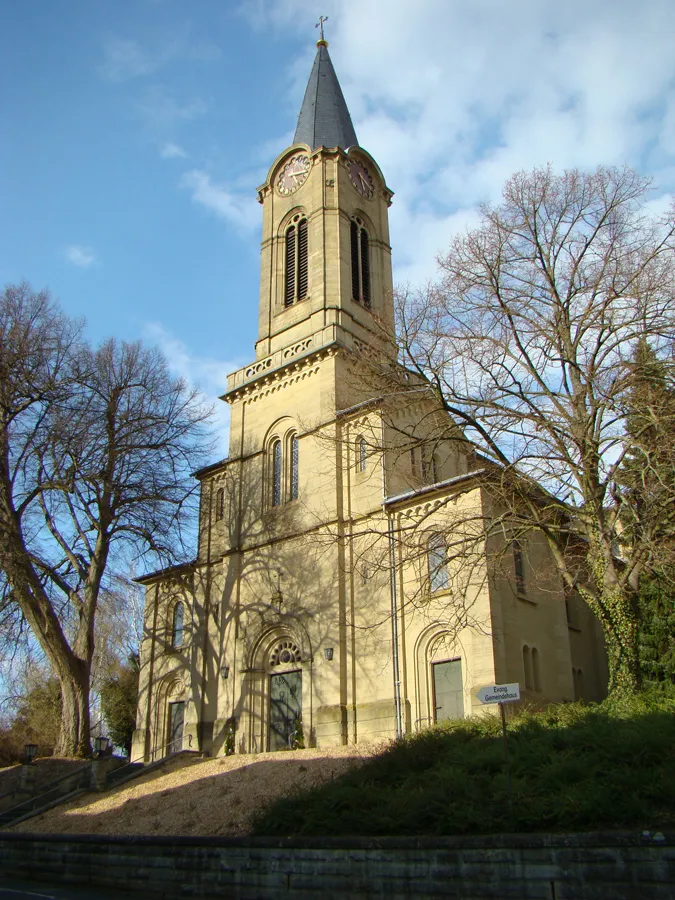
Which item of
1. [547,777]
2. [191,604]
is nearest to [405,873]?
[547,777]

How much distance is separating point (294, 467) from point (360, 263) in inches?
398

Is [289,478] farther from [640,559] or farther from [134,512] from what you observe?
[640,559]

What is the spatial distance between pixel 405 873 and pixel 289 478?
20.4m

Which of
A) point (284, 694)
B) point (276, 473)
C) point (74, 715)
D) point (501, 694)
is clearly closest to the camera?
point (501, 694)

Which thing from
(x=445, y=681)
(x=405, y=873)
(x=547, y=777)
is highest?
(x=445, y=681)

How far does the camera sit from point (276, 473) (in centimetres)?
3080

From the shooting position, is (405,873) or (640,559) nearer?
(405,873)

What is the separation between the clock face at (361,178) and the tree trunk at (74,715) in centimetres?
2355

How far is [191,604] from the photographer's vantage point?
104 feet

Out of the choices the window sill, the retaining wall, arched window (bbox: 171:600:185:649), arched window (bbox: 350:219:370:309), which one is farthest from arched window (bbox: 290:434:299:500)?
the retaining wall

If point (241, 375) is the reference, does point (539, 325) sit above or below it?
below

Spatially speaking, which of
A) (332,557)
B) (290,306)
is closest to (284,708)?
(332,557)

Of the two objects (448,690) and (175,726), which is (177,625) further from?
(448,690)

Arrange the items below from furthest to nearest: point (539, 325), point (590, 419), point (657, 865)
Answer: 1. point (539, 325)
2. point (590, 419)
3. point (657, 865)
